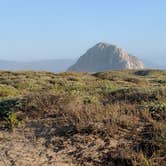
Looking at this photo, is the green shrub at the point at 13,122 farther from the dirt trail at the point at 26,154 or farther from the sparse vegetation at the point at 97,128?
the dirt trail at the point at 26,154

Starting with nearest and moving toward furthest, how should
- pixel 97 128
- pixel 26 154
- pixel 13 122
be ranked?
1. pixel 26 154
2. pixel 97 128
3. pixel 13 122

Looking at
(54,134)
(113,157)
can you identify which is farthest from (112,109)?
(113,157)

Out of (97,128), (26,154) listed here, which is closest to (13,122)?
(26,154)

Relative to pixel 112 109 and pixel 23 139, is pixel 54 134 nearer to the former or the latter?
pixel 23 139

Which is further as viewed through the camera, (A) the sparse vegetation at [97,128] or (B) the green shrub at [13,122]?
(B) the green shrub at [13,122]

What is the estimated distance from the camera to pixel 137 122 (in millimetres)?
10000

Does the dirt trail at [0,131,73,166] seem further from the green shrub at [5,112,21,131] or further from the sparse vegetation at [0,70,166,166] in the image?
the green shrub at [5,112,21,131]

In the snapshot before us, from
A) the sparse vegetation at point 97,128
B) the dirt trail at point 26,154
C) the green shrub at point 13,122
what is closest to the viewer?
the sparse vegetation at point 97,128

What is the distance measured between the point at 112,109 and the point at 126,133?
1.20 metres

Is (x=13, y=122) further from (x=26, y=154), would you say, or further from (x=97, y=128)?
(x=97, y=128)

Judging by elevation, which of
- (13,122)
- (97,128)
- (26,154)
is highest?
(97,128)

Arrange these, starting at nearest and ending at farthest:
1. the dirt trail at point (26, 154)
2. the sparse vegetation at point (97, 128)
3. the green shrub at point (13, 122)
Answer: the sparse vegetation at point (97, 128) < the dirt trail at point (26, 154) < the green shrub at point (13, 122)

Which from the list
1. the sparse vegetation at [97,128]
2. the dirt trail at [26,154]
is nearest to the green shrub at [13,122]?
the sparse vegetation at [97,128]

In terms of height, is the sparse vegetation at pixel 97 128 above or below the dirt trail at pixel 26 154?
above
